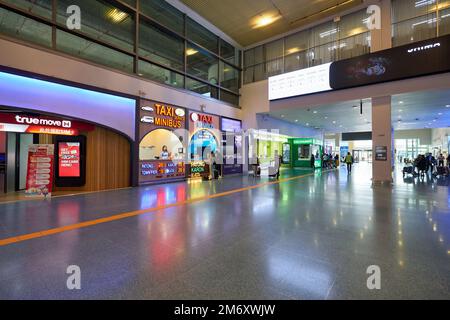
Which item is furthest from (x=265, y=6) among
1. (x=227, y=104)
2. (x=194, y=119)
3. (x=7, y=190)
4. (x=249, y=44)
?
(x=7, y=190)

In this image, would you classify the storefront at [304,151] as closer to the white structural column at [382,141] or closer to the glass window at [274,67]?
the glass window at [274,67]

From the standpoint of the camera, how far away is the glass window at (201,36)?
37.6 ft

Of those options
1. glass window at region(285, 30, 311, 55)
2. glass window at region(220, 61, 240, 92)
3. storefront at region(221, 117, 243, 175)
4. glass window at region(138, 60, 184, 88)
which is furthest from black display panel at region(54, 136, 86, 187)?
glass window at region(285, 30, 311, 55)

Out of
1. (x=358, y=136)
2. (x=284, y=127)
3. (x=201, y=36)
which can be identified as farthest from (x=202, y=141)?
(x=358, y=136)

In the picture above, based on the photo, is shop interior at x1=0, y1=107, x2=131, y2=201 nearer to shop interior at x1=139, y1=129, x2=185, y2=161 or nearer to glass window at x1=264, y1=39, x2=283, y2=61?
shop interior at x1=139, y1=129, x2=185, y2=161

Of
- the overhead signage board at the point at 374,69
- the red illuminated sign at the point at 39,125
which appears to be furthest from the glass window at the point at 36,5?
the overhead signage board at the point at 374,69

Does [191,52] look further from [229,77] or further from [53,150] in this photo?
[53,150]

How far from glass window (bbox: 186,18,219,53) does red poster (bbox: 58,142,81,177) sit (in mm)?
8220

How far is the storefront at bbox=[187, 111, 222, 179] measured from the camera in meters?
10.8

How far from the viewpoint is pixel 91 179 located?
7.53 metres

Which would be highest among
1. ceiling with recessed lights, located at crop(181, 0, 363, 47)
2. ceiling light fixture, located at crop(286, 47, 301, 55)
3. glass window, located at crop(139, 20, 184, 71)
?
ceiling with recessed lights, located at crop(181, 0, 363, 47)

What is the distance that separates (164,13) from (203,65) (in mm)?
3490

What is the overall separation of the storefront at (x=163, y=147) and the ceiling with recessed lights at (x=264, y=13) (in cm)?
502

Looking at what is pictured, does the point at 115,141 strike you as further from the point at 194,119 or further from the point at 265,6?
the point at 265,6
